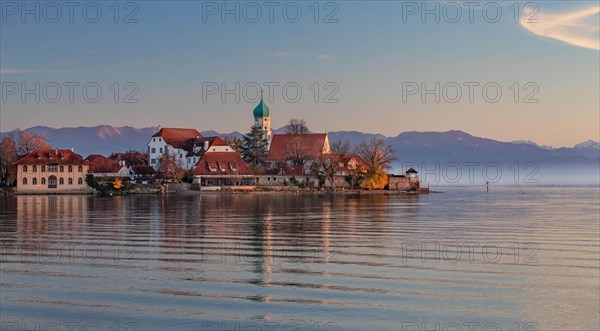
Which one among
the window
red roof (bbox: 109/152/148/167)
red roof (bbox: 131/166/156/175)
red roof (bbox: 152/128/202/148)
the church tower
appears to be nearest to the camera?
the window

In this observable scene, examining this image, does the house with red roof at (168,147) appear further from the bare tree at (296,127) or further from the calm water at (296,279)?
the calm water at (296,279)

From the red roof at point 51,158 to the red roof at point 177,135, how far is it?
86.5 feet

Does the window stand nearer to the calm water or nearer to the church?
the church

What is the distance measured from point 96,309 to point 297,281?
264 inches

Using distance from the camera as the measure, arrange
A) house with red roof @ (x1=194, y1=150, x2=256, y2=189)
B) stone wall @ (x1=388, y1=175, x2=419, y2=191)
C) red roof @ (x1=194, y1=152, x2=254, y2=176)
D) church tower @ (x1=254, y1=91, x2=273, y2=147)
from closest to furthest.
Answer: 1. house with red roof @ (x1=194, y1=150, x2=256, y2=189)
2. red roof @ (x1=194, y1=152, x2=254, y2=176)
3. stone wall @ (x1=388, y1=175, x2=419, y2=191)
4. church tower @ (x1=254, y1=91, x2=273, y2=147)

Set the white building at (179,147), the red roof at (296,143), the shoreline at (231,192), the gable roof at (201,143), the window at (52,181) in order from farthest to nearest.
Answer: the red roof at (296,143) < the white building at (179,147) < the gable roof at (201,143) < the window at (52,181) < the shoreline at (231,192)

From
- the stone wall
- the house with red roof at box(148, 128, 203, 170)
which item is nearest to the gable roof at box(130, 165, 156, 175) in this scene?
the house with red roof at box(148, 128, 203, 170)

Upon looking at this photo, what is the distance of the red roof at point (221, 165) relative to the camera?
11075 cm

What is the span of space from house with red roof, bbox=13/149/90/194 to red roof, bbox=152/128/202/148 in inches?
1046

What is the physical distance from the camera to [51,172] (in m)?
103

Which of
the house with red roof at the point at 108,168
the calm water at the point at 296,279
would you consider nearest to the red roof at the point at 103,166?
the house with red roof at the point at 108,168

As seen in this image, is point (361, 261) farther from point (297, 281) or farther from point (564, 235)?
point (564, 235)

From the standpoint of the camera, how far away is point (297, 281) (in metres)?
22.6

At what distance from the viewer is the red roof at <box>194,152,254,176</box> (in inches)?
4360
